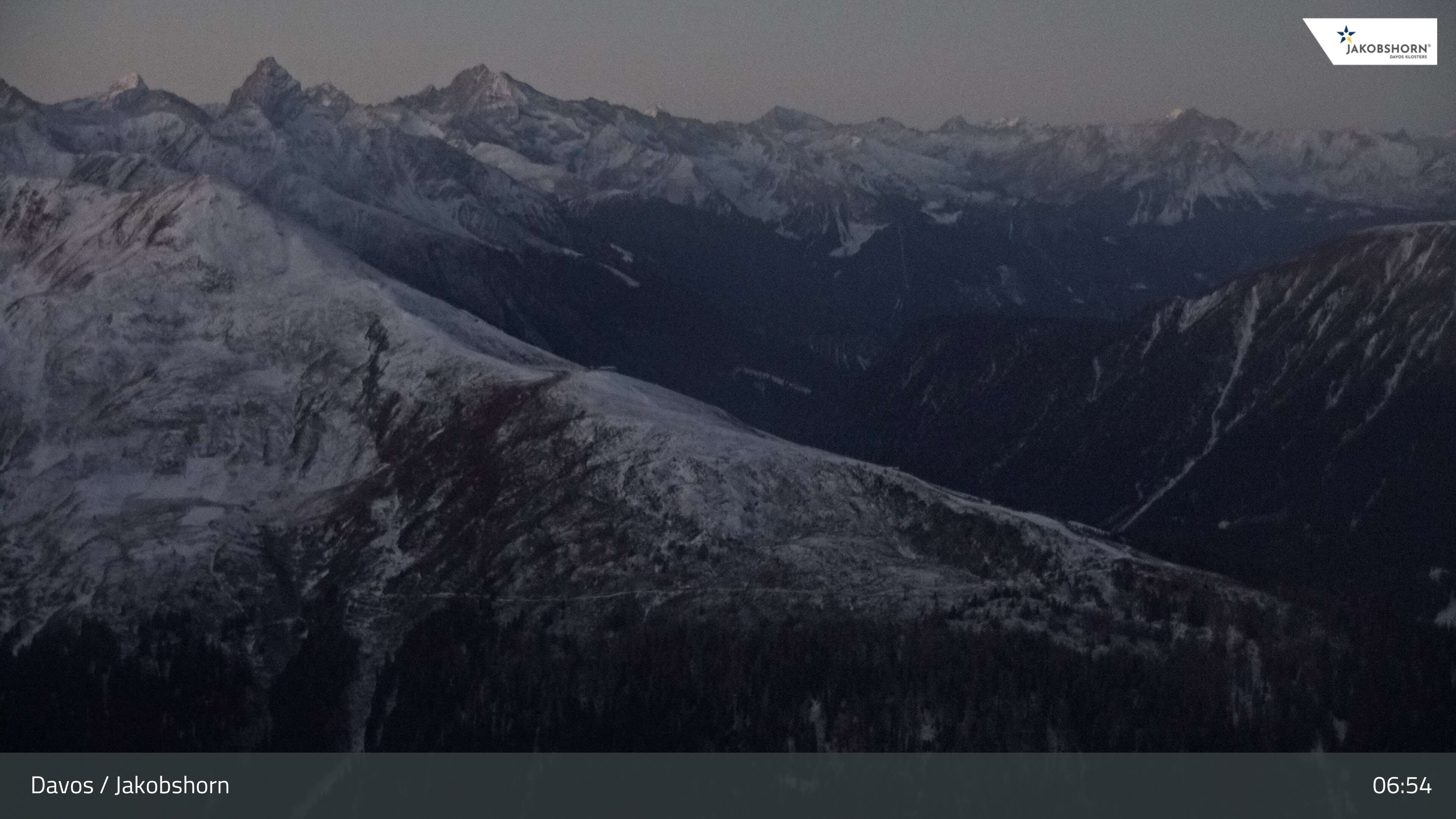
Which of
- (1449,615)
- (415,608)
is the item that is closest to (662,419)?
(415,608)

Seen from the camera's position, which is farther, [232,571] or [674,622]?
[232,571]
